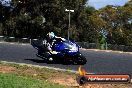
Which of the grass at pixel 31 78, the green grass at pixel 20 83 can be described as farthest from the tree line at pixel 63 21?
the green grass at pixel 20 83

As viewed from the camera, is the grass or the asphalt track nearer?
the grass

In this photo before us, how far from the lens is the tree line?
243 ft

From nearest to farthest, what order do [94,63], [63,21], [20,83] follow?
[20,83]
[94,63]
[63,21]

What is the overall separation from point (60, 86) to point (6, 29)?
228ft

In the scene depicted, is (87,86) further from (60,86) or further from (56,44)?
(56,44)

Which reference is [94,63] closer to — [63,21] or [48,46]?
[48,46]

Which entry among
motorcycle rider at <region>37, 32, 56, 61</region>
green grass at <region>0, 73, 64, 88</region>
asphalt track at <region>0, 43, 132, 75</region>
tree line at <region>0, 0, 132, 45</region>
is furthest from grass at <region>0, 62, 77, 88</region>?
tree line at <region>0, 0, 132, 45</region>

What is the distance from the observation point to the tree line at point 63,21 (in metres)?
74.1

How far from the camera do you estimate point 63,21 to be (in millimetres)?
76188

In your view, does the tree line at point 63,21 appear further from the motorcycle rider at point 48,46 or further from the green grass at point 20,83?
the green grass at point 20,83

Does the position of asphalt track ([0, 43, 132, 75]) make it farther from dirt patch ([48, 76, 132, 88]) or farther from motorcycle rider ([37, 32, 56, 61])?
dirt patch ([48, 76, 132, 88])

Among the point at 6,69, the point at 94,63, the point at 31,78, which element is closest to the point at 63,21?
the point at 94,63

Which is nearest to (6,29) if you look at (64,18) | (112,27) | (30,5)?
(30,5)

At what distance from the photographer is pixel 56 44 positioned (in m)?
22.8
